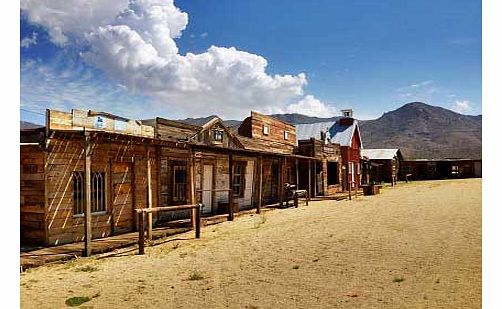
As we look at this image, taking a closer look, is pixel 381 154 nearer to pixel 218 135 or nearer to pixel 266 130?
pixel 266 130

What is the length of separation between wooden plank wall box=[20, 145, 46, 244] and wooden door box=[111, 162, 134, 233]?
212 cm

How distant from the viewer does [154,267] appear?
779 cm

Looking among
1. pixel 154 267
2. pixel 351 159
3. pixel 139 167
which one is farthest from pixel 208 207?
pixel 351 159

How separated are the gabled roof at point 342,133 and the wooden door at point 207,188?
20.8m

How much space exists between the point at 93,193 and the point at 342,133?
28416 mm

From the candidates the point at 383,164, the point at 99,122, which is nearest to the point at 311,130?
the point at 383,164

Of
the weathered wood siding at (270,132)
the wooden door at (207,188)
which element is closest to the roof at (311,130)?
the weathered wood siding at (270,132)

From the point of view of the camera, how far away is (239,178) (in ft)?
61.9

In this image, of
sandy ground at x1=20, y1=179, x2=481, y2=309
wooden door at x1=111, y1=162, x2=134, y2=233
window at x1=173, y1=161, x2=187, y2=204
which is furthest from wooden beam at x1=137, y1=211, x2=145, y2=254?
window at x1=173, y1=161, x2=187, y2=204

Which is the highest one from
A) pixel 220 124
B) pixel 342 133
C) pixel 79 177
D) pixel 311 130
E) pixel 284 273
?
pixel 311 130
